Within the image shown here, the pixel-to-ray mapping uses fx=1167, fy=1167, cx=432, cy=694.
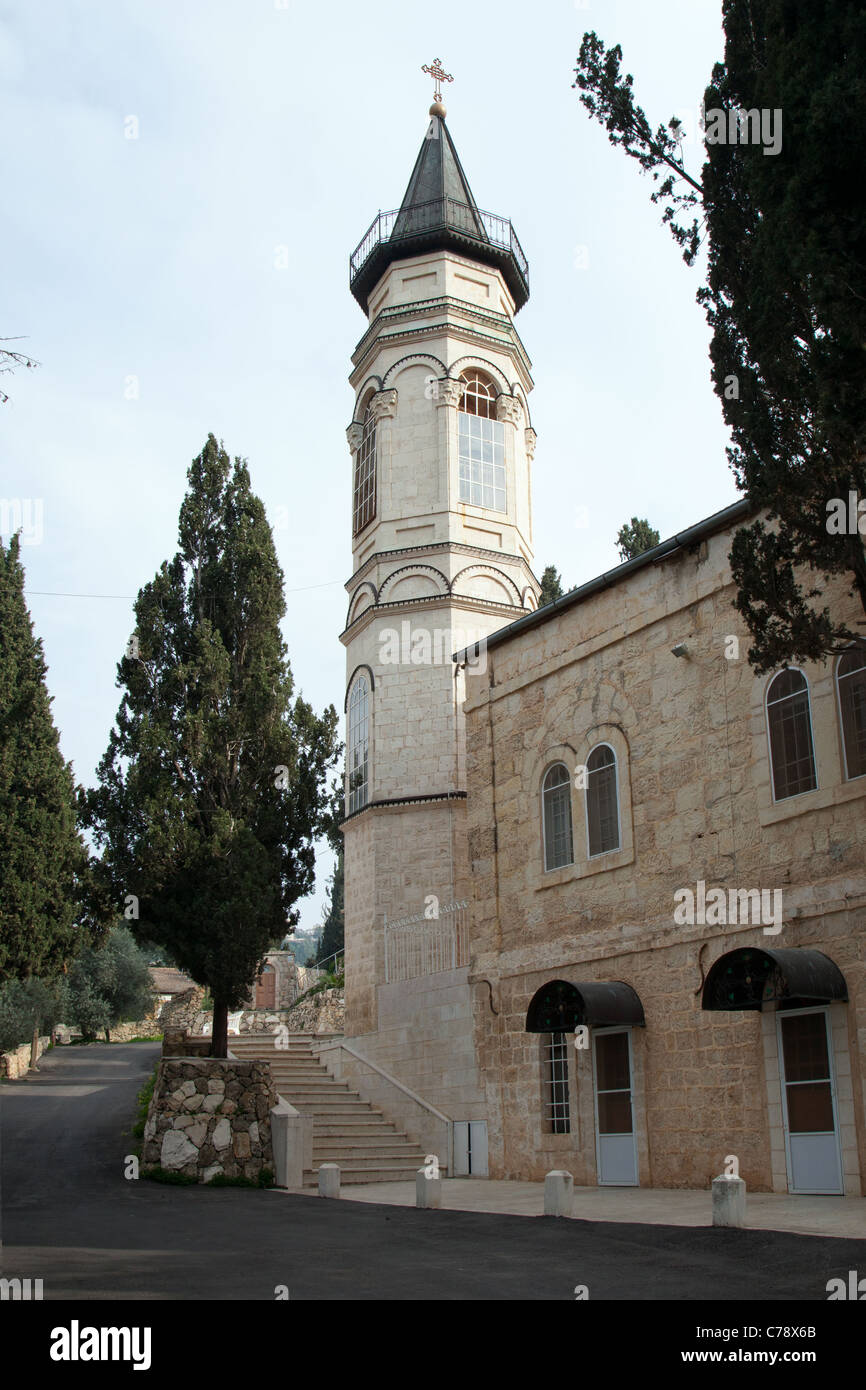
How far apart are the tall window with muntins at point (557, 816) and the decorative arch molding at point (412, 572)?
7.44m

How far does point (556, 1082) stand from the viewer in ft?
55.0

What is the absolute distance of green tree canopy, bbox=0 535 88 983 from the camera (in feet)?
89.6

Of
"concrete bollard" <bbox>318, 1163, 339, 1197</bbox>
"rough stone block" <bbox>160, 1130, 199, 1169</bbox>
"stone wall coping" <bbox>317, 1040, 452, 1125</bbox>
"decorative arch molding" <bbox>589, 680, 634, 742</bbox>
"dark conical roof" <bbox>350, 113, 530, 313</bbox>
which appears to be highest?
"dark conical roof" <bbox>350, 113, 530, 313</bbox>

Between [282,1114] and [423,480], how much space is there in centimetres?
1390

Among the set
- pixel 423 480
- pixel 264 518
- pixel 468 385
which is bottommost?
pixel 264 518

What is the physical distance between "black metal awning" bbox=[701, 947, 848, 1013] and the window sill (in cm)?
157

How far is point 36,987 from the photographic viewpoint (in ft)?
112

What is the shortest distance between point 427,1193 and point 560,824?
20.1 ft

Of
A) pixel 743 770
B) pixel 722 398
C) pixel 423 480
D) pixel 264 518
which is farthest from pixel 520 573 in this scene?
pixel 722 398

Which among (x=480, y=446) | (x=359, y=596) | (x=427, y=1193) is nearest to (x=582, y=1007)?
(x=427, y=1193)

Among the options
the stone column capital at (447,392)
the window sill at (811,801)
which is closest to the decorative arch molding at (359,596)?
the stone column capital at (447,392)

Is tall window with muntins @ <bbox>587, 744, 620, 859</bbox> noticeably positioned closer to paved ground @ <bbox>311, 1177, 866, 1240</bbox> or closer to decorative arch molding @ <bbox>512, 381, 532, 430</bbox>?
paved ground @ <bbox>311, 1177, 866, 1240</bbox>

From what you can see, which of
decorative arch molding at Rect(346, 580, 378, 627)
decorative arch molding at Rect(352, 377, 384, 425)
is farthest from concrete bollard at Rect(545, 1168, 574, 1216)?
decorative arch molding at Rect(352, 377, 384, 425)
